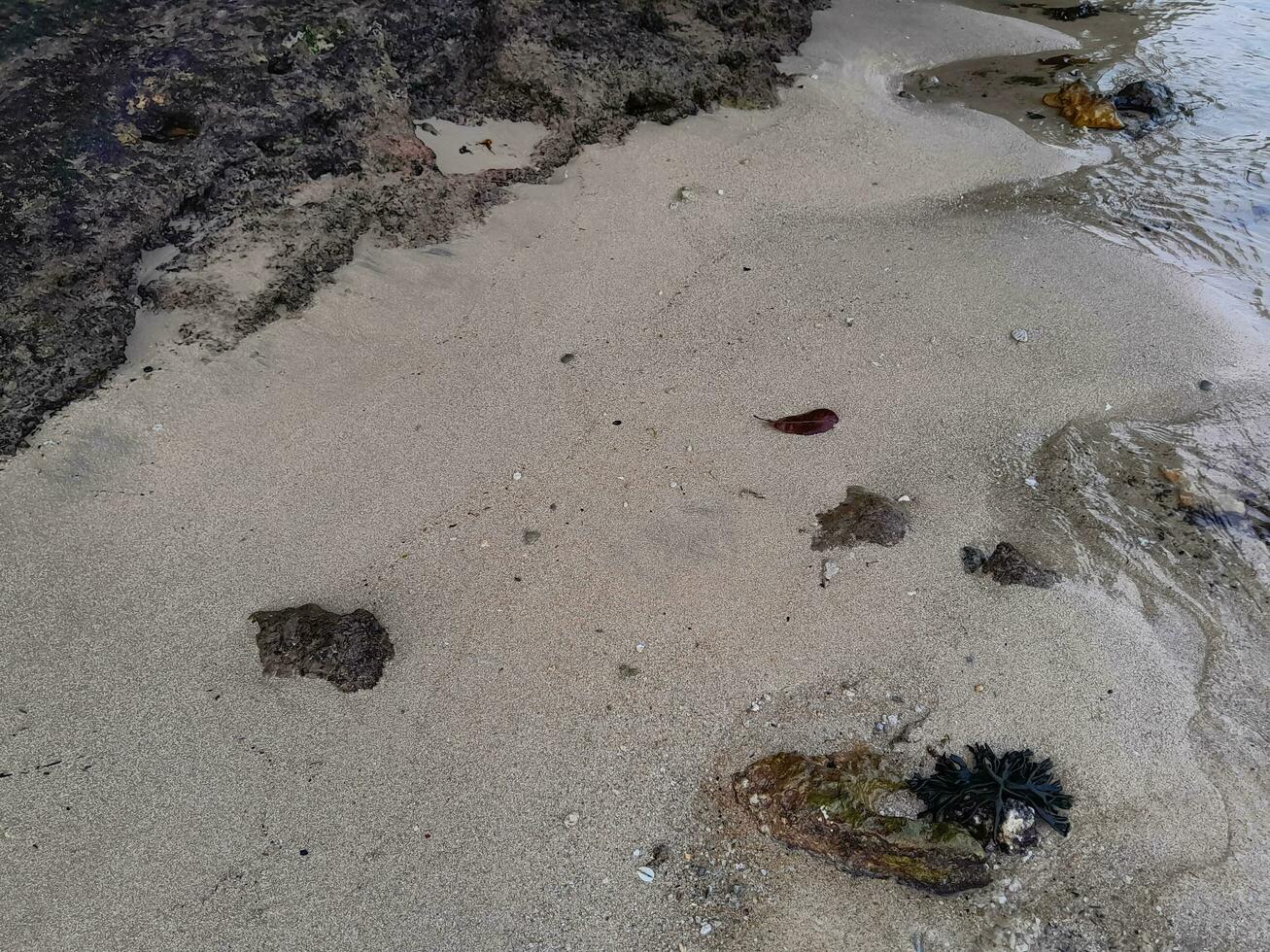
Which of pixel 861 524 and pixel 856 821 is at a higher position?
pixel 861 524

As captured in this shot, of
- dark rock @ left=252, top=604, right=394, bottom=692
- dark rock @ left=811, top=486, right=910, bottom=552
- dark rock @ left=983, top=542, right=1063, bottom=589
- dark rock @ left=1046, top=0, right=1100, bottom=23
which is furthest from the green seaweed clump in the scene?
dark rock @ left=1046, top=0, right=1100, bottom=23

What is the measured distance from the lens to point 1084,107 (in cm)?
576

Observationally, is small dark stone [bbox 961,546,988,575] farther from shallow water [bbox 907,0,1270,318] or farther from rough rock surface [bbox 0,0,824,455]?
rough rock surface [bbox 0,0,824,455]

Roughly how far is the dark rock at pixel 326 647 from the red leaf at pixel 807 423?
1.81 metres

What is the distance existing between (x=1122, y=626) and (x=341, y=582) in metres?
2.77

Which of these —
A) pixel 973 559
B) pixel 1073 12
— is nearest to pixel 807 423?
pixel 973 559

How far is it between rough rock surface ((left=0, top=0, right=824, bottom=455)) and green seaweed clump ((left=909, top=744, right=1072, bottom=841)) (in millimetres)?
3293

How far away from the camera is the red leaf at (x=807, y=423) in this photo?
3363mm

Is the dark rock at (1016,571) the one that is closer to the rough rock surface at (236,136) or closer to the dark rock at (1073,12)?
the rough rock surface at (236,136)

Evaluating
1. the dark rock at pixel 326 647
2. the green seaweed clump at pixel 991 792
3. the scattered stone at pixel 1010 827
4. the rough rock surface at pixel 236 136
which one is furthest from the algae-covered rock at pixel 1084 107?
the dark rock at pixel 326 647

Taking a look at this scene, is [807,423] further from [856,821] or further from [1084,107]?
[1084,107]

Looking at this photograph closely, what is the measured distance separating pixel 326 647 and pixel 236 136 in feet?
9.27

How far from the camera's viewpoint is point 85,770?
230 centimetres

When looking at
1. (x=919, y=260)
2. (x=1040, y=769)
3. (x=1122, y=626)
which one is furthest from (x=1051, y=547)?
(x=919, y=260)
